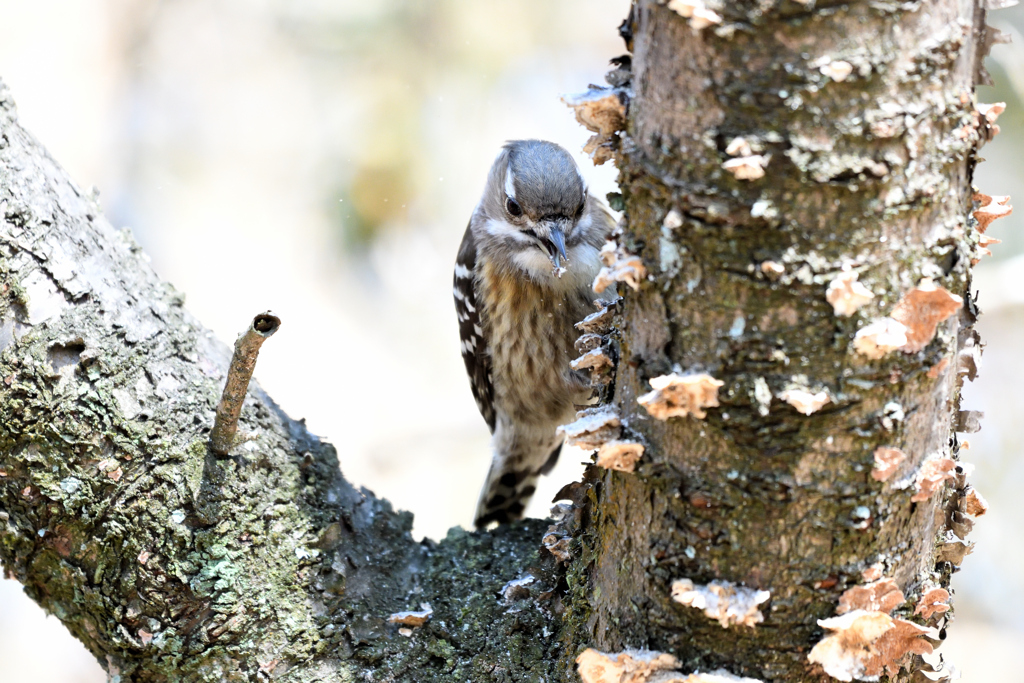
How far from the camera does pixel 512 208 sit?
12.0 ft

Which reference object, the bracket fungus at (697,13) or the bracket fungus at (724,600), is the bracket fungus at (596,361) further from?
the bracket fungus at (697,13)

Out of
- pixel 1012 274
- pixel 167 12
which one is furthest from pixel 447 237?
pixel 1012 274

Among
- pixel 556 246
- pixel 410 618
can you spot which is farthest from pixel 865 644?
pixel 556 246

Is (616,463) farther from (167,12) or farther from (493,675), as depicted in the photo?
(167,12)

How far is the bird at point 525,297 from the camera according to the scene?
3.54 m

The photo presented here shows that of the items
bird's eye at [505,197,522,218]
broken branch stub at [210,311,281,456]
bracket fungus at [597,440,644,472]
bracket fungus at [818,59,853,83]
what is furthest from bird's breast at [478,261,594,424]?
bracket fungus at [818,59,853,83]

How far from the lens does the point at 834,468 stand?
1.42 metres

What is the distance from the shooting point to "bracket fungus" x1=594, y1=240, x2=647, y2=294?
57.6 inches

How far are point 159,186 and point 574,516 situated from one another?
6747mm

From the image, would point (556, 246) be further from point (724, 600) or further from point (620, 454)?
point (724, 600)

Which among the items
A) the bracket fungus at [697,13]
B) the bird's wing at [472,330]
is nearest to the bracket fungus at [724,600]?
the bracket fungus at [697,13]

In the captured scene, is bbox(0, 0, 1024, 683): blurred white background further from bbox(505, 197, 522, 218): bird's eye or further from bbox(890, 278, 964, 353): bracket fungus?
bbox(890, 278, 964, 353): bracket fungus

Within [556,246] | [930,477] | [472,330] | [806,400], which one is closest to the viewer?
[806,400]

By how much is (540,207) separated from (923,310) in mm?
2291
